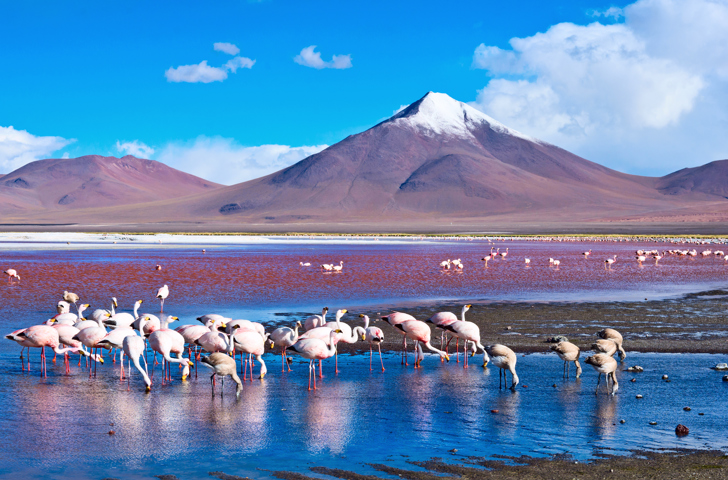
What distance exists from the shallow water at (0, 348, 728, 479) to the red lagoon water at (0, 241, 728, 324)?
793 centimetres

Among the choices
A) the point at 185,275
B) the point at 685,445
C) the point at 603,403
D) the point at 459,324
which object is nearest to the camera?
the point at 685,445

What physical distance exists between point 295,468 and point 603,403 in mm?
4750

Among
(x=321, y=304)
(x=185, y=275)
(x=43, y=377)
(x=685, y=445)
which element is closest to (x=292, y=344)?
(x=43, y=377)

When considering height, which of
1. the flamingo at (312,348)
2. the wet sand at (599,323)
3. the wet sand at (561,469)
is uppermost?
the flamingo at (312,348)

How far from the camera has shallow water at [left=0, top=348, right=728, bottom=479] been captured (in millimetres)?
7559

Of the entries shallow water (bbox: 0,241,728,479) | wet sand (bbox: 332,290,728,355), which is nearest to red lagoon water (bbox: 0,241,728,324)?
wet sand (bbox: 332,290,728,355)

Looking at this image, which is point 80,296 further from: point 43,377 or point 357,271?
point 357,271

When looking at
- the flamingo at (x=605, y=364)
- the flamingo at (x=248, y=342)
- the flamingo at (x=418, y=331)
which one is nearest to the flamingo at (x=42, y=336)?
the flamingo at (x=248, y=342)

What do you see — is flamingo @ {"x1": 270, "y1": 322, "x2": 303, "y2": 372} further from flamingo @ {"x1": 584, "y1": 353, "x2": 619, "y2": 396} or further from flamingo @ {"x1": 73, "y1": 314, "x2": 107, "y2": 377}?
flamingo @ {"x1": 584, "y1": 353, "x2": 619, "y2": 396}

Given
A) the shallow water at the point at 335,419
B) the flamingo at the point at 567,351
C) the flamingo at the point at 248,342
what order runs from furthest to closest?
the flamingo at the point at 248,342 < the flamingo at the point at 567,351 < the shallow water at the point at 335,419

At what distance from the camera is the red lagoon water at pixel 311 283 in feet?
68.5

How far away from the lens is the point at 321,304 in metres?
20.8

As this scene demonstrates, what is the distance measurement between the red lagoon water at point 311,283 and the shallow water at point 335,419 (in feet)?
26.0

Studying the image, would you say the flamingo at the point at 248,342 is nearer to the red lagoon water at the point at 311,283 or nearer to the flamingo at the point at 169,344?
the flamingo at the point at 169,344
